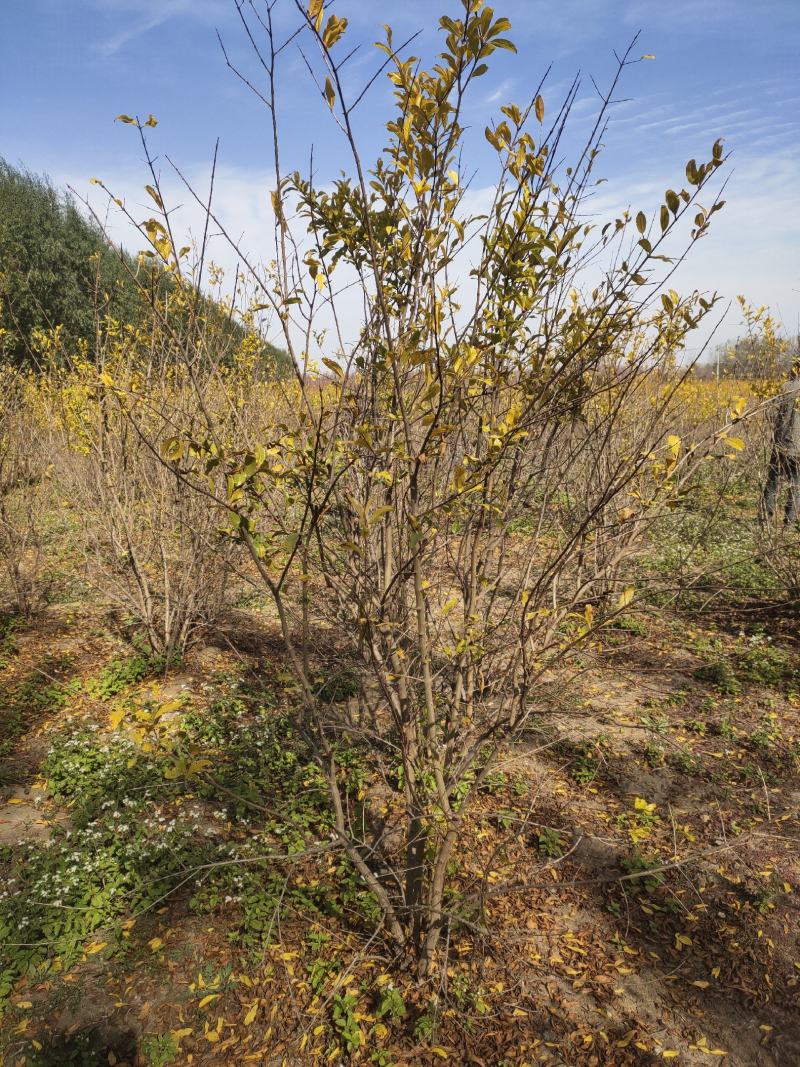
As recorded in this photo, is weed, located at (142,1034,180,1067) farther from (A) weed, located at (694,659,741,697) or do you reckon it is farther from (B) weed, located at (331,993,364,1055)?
(A) weed, located at (694,659,741,697)

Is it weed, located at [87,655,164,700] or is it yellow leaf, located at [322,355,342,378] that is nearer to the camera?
yellow leaf, located at [322,355,342,378]

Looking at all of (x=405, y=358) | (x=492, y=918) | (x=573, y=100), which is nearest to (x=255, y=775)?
(x=492, y=918)

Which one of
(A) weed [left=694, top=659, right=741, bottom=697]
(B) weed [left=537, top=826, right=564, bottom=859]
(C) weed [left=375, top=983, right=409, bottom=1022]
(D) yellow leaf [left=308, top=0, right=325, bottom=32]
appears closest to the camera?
(D) yellow leaf [left=308, top=0, right=325, bottom=32]

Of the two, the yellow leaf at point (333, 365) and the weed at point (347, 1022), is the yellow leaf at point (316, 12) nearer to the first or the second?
the yellow leaf at point (333, 365)

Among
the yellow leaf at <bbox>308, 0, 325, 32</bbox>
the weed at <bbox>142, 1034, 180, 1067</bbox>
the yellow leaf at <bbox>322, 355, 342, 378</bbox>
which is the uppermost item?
the yellow leaf at <bbox>308, 0, 325, 32</bbox>

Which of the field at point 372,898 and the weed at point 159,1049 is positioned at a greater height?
the field at point 372,898

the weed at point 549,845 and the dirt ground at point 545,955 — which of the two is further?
the weed at point 549,845

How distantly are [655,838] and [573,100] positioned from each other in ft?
11.4

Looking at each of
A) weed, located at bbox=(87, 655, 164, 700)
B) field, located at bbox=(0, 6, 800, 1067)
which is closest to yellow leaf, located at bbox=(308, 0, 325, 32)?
field, located at bbox=(0, 6, 800, 1067)

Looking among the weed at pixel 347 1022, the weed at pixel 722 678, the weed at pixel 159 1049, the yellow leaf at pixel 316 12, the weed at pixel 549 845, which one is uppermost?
the yellow leaf at pixel 316 12

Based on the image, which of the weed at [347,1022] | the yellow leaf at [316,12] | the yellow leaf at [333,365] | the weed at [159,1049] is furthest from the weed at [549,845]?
the yellow leaf at [316,12]

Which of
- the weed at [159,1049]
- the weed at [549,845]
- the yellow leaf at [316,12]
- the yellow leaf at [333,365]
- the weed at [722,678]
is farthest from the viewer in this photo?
the weed at [722,678]

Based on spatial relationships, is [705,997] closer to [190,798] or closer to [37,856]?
[190,798]

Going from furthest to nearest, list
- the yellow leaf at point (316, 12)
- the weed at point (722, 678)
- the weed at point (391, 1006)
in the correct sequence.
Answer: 1. the weed at point (722, 678)
2. the weed at point (391, 1006)
3. the yellow leaf at point (316, 12)
